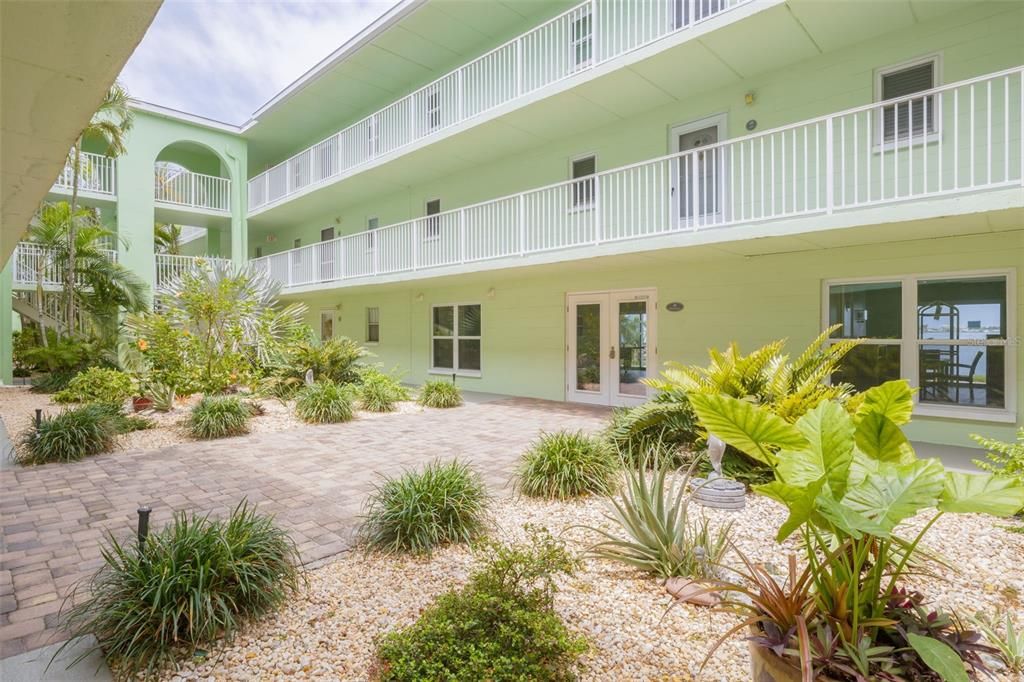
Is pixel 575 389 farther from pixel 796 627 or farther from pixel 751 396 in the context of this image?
pixel 796 627

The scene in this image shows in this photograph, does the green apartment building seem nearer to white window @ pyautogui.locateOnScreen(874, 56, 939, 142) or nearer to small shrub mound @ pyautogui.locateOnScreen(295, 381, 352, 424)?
white window @ pyautogui.locateOnScreen(874, 56, 939, 142)

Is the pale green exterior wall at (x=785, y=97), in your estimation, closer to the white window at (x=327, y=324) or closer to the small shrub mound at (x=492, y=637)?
the white window at (x=327, y=324)

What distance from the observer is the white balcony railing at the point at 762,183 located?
6.38 m

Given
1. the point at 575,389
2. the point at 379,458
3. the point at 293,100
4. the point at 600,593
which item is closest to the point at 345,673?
the point at 600,593

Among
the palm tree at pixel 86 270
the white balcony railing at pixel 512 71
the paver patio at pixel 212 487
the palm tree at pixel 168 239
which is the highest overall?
the white balcony railing at pixel 512 71

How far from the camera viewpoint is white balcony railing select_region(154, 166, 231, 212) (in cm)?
1698

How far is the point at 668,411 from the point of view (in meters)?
5.81

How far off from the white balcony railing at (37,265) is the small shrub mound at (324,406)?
408 inches

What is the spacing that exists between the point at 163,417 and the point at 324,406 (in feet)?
9.35

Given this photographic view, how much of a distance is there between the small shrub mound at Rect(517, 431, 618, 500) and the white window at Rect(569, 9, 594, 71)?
8.54 meters

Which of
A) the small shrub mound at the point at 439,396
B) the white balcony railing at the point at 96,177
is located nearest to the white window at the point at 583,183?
the small shrub mound at the point at 439,396

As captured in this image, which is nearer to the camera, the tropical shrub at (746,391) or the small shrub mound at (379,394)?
the tropical shrub at (746,391)

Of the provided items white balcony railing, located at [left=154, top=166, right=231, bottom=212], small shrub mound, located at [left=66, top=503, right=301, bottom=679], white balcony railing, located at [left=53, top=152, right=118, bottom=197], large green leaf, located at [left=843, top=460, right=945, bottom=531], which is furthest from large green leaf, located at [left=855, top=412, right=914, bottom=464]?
white balcony railing, located at [left=154, top=166, right=231, bottom=212]

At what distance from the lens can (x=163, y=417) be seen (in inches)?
352
